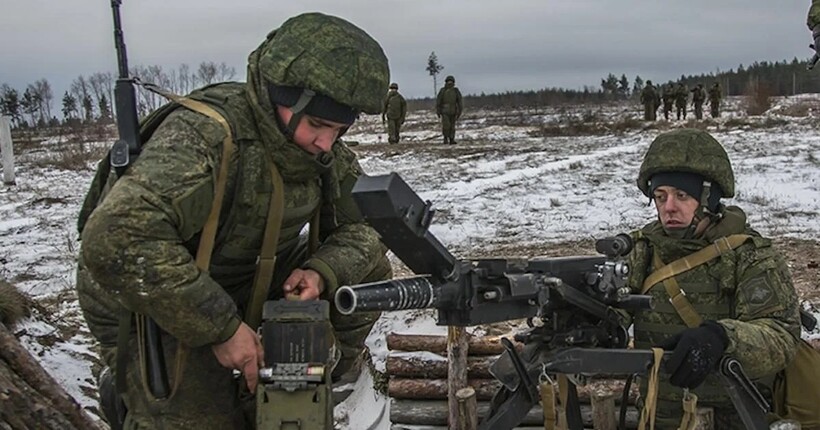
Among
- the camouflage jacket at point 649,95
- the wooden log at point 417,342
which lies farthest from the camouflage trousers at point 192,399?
the camouflage jacket at point 649,95

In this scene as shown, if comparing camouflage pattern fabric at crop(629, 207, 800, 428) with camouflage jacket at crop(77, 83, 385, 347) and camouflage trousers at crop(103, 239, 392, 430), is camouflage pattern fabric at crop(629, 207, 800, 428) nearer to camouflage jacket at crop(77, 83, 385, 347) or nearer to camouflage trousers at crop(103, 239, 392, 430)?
camouflage jacket at crop(77, 83, 385, 347)

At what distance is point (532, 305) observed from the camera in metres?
2.72

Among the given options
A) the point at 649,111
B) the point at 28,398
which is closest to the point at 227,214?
the point at 28,398

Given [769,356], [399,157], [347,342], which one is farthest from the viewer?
[399,157]

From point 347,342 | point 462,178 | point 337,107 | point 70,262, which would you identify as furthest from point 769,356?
point 462,178

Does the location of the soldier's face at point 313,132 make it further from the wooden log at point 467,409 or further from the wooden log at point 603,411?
the wooden log at point 603,411

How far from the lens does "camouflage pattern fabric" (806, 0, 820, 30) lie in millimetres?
7227

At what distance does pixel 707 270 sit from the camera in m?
3.42

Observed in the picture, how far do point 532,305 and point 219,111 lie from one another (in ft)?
4.06

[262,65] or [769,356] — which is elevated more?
[262,65]

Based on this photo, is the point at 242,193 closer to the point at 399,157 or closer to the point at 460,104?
the point at 399,157

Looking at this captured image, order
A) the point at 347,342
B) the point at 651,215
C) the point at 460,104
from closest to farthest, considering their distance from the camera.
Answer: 1. the point at 347,342
2. the point at 651,215
3. the point at 460,104

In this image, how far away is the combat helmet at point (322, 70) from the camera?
2514 millimetres

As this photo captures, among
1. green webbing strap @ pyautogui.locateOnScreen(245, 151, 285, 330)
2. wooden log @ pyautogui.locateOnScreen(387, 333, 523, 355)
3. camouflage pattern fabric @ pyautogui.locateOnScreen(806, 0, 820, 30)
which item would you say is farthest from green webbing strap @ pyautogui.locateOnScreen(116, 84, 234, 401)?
camouflage pattern fabric @ pyautogui.locateOnScreen(806, 0, 820, 30)
